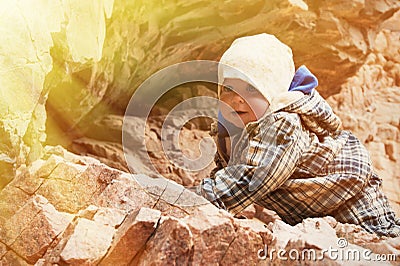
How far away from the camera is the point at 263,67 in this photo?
4.71 ft

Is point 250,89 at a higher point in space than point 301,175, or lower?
higher

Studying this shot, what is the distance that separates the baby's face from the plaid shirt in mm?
61

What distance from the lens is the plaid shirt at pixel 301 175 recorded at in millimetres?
1258

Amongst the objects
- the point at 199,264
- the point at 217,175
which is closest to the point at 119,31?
the point at 217,175

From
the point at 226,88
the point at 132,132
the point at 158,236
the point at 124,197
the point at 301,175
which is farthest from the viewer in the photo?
the point at 132,132

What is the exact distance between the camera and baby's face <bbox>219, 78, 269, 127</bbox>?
4.66ft

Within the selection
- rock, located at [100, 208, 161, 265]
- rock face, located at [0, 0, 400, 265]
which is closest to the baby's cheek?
rock face, located at [0, 0, 400, 265]

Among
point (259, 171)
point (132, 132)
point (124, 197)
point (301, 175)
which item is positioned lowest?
point (132, 132)

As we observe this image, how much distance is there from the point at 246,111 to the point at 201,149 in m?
1.67

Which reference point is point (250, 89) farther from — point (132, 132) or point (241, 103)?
point (132, 132)

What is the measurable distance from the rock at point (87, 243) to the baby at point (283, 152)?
1.17ft

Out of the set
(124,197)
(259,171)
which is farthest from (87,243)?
(259,171)

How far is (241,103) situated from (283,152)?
0.78ft

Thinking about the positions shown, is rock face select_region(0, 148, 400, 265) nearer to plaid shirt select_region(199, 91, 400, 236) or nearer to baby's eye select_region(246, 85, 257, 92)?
plaid shirt select_region(199, 91, 400, 236)
